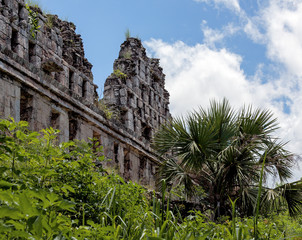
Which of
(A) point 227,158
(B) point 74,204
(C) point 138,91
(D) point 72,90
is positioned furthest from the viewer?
(C) point 138,91

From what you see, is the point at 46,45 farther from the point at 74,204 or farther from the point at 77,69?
the point at 74,204

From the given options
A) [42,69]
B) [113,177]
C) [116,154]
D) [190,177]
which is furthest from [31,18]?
[113,177]

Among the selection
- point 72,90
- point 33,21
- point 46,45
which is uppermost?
point 33,21

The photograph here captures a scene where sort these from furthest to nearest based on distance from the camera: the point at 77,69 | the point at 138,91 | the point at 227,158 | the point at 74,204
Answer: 1. the point at 138,91
2. the point at 77,69
3. the point at 227,158
4. the point at 74,204

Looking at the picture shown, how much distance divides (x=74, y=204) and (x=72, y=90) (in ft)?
41.0

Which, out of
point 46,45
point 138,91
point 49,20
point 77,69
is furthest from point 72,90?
point 138,91

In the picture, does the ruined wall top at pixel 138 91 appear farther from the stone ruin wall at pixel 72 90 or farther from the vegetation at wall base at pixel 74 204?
the vegetation at wall base at pixel 74 204

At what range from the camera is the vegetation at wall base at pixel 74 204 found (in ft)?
9.70

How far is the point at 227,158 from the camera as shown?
11664 mm

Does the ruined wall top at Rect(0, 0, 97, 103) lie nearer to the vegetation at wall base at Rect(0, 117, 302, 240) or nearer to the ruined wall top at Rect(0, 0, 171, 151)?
the ruined wall top at Rect(0, 0, 171, 151)

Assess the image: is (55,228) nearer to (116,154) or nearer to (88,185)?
(88,185)

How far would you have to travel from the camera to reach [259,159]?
12.3 m

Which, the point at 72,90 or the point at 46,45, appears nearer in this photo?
the point at 46,45

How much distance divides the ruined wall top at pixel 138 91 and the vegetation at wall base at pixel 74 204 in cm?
1224
